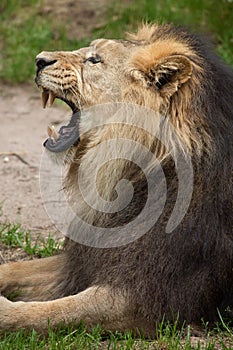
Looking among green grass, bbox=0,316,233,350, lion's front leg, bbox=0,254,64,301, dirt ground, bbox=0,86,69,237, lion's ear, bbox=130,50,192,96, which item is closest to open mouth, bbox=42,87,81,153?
lion's ear, bbox=130,50,192,96

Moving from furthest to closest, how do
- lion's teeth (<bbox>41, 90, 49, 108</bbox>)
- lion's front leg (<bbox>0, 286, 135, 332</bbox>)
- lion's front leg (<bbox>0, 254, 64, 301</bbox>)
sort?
1. lion's front leg (<bbox>0, 254, 64, 301</bbox>)
2. lion's teeth (<bbox>41, 90, 49, 108</bbox>)
3. lion's front leg (<bbox>0, 286, 135, 332</bbox>)

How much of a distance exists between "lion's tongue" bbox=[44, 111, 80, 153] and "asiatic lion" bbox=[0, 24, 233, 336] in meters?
0.09

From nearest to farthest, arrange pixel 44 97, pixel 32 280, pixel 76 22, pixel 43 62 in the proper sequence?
pixel 43 62, pixel 44 97, pixel 32 280, pixel 76 22

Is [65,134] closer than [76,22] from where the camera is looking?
Yes

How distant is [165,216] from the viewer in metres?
4.07

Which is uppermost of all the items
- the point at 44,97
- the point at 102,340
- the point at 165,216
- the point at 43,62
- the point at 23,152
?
the point at 43,62

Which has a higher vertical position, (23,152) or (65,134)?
(65,134)

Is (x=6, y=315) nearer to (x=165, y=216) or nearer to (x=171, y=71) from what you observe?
(x=165, y=216)

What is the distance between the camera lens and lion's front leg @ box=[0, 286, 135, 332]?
13.1ft

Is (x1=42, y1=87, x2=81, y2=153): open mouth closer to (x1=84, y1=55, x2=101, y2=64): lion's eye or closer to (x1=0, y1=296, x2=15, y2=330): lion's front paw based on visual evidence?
(x1=84, y1=55, x2=101, y2=64): lion's eye

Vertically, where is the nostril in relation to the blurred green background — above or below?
above

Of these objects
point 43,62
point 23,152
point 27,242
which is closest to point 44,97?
point 43,62

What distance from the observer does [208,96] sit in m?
4.06

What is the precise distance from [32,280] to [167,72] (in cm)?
Result: 134
